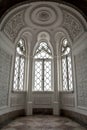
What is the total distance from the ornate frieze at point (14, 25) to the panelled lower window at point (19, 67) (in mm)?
1242

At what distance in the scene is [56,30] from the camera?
7.23 m

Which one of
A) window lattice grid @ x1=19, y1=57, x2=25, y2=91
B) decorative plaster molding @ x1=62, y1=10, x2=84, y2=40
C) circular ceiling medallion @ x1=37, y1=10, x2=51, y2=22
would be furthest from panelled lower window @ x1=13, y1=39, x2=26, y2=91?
decorative plaster molding @ x1=62, y1=10, x2=84, y2=40

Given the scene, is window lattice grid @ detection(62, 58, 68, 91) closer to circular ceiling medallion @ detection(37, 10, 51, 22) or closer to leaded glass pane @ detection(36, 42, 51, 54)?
leaded glass pane @ detection(36, 42, 51, 54)

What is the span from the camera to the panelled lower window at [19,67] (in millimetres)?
6790

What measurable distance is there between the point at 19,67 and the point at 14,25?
2469 mm

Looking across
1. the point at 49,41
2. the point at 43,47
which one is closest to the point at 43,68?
the point at 43,47

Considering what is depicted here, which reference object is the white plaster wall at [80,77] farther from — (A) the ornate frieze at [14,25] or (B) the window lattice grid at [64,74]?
(A) the ornate frieze at [14,25]

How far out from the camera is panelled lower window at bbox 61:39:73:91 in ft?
22.4

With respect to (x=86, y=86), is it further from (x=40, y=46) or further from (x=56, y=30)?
(x=40, y=46)

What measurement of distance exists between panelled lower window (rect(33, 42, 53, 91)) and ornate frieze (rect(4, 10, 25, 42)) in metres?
2.37

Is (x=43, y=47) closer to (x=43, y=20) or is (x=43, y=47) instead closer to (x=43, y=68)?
(x=43, y=68)

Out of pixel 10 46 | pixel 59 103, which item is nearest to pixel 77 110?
pixel 59 103

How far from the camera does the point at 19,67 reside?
7.10m

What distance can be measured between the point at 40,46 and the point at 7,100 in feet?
14.4
